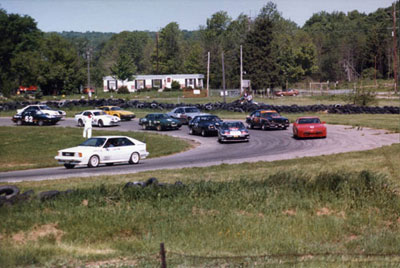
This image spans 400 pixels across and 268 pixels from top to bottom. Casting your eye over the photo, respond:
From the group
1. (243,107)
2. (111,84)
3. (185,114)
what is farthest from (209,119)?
(111,84)

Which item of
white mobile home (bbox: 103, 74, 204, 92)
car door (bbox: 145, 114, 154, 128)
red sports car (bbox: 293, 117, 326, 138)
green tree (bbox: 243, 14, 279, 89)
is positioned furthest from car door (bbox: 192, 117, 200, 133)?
white mobile home (bbox: 103, 74, 204, 92)

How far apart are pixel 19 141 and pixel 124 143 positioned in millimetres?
15870

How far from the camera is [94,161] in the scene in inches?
987

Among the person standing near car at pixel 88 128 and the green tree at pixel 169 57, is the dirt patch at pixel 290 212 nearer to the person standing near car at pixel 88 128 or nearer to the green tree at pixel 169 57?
the person standing near car at pixel 88 128

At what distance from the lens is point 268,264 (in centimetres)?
833

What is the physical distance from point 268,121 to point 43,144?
54.6 feet

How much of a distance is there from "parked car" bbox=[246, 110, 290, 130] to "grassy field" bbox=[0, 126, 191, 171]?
7.67 meters

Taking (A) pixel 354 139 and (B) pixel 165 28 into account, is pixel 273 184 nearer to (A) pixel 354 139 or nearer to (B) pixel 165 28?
(A) pixel 354 139

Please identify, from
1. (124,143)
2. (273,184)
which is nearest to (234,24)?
(124,143)

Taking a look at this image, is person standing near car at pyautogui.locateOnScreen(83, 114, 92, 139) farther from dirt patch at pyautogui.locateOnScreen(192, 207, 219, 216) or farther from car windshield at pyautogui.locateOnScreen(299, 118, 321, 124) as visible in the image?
dirt patch at pyautogui.locateOnScreen(192, 207, 219, 216)

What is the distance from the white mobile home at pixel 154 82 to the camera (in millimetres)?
122188

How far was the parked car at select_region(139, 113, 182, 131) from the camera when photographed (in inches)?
1751

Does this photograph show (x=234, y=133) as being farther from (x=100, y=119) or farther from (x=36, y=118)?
(x=36, y=118)

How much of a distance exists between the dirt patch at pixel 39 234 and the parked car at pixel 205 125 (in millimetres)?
28849
